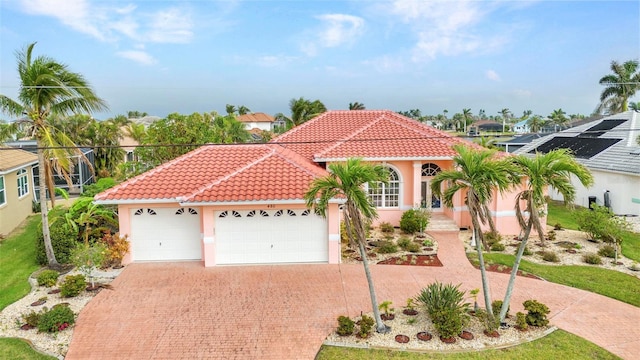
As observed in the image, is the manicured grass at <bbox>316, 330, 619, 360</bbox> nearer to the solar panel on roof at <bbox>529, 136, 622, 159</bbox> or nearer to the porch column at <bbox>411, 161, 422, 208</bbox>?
the porch column at <bbox>411, 161, 422, 208</bbox>

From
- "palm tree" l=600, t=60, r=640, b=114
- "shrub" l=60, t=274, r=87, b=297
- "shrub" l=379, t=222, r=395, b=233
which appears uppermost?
"palm tree" l=600, t=60, r=640, b=114

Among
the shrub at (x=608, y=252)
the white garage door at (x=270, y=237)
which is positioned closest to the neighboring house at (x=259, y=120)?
the white garage door at (x=270, y=237)

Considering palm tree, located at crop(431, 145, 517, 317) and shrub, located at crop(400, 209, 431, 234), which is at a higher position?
palm tree, located at crop(431, 145, 517, 317)

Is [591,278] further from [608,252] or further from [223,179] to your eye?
[223,179]

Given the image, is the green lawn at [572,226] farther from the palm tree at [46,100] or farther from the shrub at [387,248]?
the palm tree at [46,100]

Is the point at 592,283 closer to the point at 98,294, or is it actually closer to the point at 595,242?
the point at 595,242

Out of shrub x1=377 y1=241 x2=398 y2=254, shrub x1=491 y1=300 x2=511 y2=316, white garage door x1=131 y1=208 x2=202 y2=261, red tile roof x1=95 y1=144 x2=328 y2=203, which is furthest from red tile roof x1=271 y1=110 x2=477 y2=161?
shrub x1=491 y1=300 x2=511 y2=316
